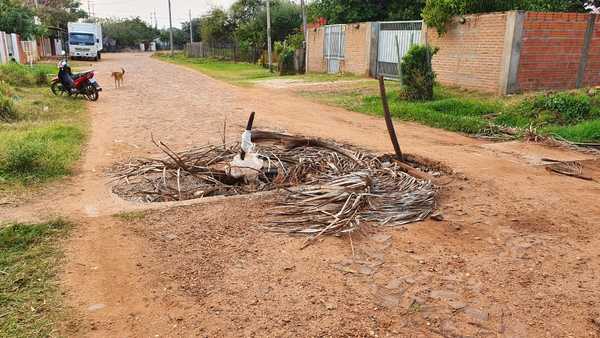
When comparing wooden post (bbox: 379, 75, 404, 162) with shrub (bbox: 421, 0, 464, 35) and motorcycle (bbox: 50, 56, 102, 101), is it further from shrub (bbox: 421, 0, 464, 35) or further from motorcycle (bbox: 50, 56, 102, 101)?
motorcycle (bbox: 50, 56, 102, 101)

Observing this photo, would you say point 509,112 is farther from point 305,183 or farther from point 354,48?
point 354,48

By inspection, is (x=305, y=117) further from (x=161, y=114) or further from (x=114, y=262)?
(x=114, y=262)

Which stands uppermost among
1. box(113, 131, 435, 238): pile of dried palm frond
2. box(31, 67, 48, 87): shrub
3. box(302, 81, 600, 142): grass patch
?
box(31, 67, 48, 87): shrub

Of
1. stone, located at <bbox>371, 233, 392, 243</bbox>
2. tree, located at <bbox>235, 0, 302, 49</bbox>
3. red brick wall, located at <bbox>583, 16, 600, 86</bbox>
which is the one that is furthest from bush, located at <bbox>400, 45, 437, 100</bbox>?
tree, located at <bbox>235, 0, 302, 49</bbox>

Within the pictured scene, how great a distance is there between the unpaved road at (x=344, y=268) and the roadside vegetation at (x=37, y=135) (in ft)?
1.51

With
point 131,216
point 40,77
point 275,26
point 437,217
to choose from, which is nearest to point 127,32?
point 275,26

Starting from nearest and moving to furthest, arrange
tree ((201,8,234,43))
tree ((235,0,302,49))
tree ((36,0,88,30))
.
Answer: tree ((235,0,302,49)), tree ((201,8,234,43)), tree ((36,0,88,30))

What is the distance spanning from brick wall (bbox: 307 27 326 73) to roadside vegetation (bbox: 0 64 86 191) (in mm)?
11999

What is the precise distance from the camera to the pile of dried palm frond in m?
4.39

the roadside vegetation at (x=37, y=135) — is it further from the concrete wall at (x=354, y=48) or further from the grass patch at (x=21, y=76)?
the concrete wall at (x=354, y=48)

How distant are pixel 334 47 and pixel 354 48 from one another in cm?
194

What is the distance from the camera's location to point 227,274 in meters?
3.49

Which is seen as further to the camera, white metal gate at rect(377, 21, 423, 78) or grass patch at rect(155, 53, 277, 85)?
grass patch at rect(155, 53, 277, 85)

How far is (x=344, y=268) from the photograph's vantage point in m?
3.56
